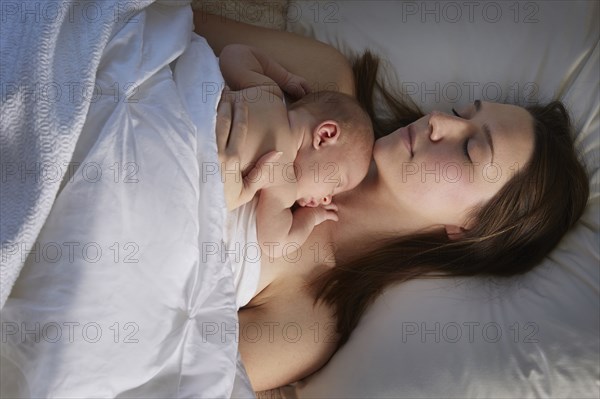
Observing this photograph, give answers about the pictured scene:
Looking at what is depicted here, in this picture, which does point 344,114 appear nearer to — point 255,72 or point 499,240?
point 255,72

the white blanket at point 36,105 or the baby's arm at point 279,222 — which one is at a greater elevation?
the white blanket at point 36,105

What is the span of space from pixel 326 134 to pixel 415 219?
0.29m

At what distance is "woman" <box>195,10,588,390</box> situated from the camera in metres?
1.40

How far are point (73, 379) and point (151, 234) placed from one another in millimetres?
250

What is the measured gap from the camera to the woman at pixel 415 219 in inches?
55.2

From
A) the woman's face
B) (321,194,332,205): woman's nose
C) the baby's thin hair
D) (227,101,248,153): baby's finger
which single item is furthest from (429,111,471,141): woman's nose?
(227,101,248,153): baby's finger

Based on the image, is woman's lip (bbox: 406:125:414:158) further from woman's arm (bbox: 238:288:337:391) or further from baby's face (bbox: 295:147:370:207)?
woman's arm (bbox: 238:288:337:391)

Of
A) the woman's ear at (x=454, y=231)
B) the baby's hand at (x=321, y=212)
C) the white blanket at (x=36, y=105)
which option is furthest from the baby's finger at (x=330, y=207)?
the white blanket at (x=36, y=105)

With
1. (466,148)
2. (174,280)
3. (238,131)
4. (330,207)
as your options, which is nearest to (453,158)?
(466,148)

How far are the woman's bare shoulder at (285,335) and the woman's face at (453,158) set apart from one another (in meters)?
0.30

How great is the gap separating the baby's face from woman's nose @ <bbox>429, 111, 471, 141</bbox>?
0.15 m

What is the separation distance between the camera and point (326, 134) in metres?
1.40

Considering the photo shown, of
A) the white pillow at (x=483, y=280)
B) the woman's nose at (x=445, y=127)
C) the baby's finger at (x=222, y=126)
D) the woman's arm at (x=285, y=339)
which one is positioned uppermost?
the baby's finger at (x=222, y=126)

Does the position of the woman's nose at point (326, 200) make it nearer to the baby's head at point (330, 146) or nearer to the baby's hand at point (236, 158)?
the baby's head at point (330, 146)
